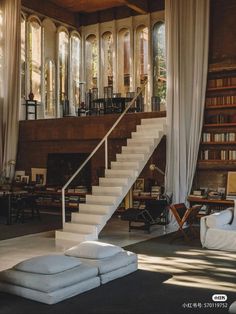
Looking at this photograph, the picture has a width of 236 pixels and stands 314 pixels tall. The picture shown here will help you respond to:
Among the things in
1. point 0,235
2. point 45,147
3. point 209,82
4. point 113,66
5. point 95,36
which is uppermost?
point 95,36

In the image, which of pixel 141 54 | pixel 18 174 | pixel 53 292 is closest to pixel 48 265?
pixel 53 292

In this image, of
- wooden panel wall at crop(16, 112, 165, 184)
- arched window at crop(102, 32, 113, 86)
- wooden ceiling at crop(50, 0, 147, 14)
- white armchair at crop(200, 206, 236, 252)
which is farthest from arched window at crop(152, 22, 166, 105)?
white armchair at crop(200, 206, 236, 252)

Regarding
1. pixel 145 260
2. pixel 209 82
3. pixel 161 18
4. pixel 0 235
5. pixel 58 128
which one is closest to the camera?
pixel 145 260

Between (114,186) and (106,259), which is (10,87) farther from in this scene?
(106,259)

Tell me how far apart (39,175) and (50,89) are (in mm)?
3862

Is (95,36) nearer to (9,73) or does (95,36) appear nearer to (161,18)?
(161,18)

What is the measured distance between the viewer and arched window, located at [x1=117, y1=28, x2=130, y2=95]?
15.6m

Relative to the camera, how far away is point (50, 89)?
1569cm

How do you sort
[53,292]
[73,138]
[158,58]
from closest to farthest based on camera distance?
1. [53,292]
2. [73,138]
3. [158,58]

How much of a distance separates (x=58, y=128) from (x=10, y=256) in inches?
238

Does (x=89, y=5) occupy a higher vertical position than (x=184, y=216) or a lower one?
higher

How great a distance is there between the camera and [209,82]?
33.7 feet

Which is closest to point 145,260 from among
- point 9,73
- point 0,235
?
point 0,235

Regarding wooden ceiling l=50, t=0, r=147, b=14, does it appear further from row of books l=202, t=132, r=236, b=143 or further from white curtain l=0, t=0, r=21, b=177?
row of books l=202, t=132, r=236, b=143
